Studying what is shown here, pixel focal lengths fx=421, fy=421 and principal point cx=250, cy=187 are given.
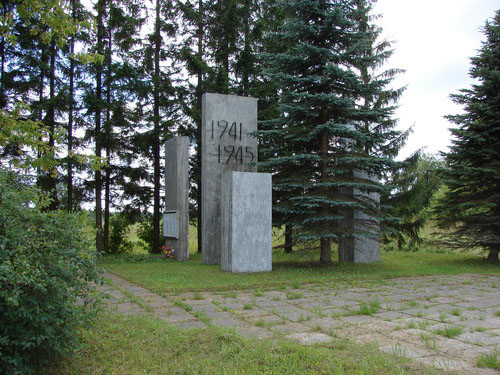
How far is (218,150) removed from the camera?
37.5 ft

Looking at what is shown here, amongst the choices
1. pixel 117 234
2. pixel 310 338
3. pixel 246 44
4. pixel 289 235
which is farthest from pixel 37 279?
Answer: pixel 117 234

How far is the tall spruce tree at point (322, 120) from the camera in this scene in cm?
945

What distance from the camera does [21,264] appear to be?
8.72 ft

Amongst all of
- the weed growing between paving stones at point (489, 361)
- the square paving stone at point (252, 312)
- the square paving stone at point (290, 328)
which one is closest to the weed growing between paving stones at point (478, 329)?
the weed growing between paving stones at point (489, 361)

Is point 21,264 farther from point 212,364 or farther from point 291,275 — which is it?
point 291,275

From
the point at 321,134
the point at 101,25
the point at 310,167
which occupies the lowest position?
the point at 310,167

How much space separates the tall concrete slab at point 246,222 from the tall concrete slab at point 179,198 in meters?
3.41

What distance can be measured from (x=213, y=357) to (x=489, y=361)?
2108 millimetres

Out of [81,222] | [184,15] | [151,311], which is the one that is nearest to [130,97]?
[184,15]

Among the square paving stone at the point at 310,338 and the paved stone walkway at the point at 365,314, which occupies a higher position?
the square paving stone at the point at 310,338

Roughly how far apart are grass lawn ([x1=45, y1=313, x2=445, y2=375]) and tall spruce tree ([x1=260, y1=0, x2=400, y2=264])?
5.67 m

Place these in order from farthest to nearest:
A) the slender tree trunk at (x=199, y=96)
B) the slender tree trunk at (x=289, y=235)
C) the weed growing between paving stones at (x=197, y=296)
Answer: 1. the slender tree trunk at (x=199, y=96)
2. the slender tree trunk at (x=289, y=235)
3. the weed growing between paving stones at (x=197, y=296)

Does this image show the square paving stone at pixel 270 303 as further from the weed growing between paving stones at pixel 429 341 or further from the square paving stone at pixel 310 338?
the weed growing between paving stones at pixel 429 341

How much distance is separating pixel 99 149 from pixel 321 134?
8590 millimetres
